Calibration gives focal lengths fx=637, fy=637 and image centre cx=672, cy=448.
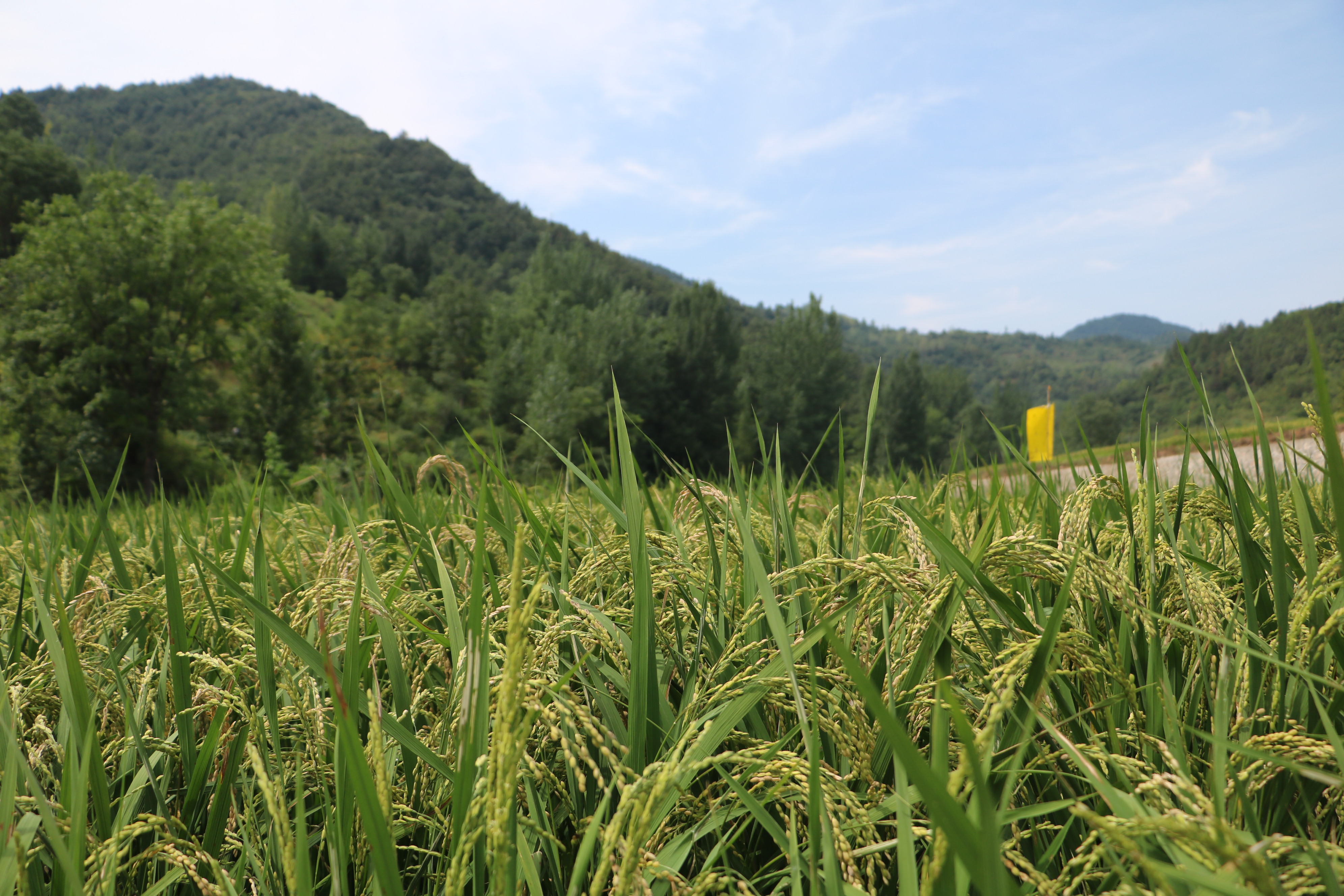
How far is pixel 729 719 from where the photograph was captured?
0.73 m

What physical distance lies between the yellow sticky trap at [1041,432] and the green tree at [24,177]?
54.2 m

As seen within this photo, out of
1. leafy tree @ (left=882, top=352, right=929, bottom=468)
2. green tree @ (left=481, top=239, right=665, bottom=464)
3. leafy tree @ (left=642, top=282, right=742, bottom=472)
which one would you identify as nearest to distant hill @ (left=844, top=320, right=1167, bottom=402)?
leafy tree @ (left=882, top=352, right=929, bottom=468)

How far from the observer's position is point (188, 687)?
98 cm

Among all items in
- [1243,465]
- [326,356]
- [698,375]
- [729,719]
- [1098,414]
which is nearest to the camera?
[729,719]

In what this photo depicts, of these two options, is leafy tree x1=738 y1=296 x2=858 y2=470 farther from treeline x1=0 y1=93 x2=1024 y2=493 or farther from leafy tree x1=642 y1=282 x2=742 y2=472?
leafy tree x1=642 y1=282 x2=742 y2=472

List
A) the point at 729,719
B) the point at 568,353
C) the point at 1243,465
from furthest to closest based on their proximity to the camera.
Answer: the point at 568,353
the point at 1243,465
the point at 729,719

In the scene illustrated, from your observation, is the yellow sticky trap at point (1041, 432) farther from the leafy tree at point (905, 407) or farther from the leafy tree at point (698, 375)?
the leafy tree at point (905, 407)

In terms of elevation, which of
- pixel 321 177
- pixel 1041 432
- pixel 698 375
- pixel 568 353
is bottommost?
pixel 1041 432

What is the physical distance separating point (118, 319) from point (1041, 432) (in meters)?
31.2

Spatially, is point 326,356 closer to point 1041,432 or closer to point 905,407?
point 905,407

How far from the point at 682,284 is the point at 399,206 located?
6127 cm

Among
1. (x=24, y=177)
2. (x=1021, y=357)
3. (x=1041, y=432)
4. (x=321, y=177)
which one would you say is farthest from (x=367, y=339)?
(x=1021, y=357)

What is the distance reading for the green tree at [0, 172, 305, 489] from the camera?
890 inches

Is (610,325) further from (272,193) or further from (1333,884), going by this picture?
(272,193)
